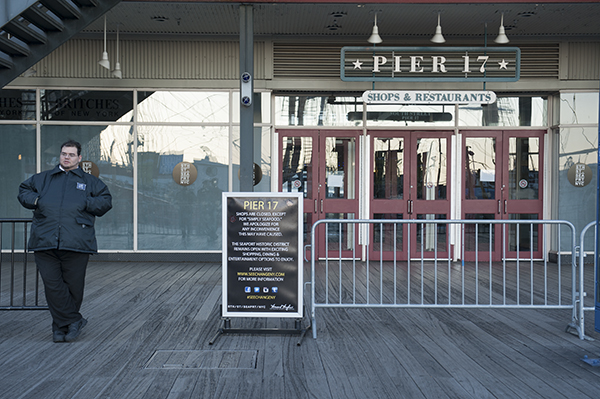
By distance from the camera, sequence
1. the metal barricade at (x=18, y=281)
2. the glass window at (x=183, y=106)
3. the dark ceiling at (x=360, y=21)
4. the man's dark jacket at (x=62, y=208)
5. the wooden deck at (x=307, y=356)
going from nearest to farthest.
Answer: the wooden deck at (x=307, y=356)
the man's dark jacket at (x=62, y=208)
the metal barricade at (x=18, y=281)
the dark ceiling at (x=360, y=21)
the glass window at (x=183, y=106)

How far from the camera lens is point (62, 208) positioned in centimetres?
436

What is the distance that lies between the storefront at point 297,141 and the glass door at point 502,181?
2cm

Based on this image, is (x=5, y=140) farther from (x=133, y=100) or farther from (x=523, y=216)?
(x=523, y=216)

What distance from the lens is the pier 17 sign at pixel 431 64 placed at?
7023 mm

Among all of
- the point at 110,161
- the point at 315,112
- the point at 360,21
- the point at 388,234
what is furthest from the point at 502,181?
the point at 110,161

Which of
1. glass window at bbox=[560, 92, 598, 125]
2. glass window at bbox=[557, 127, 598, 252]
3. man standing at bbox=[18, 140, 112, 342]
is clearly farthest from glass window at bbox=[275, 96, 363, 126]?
man standing at bbox=[18, 140, 112, 342]

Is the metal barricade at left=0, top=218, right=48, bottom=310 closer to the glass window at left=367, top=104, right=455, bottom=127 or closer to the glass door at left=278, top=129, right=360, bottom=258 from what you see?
the glass door at left=278, top=129, right=360, bottom=258

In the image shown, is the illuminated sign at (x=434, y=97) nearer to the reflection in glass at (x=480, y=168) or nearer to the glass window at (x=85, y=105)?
the reflection in glass at (x=480, y=168)

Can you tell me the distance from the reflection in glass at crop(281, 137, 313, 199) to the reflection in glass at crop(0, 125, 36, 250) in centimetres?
480

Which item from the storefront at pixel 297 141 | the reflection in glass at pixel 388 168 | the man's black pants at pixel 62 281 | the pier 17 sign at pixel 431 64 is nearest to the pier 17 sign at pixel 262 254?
the man's black pants at pixel 62 281

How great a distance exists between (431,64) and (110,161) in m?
6.13

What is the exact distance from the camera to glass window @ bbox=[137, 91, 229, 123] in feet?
31.0

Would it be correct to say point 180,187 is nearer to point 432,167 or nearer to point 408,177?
point 408,177

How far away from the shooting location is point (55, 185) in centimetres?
444
